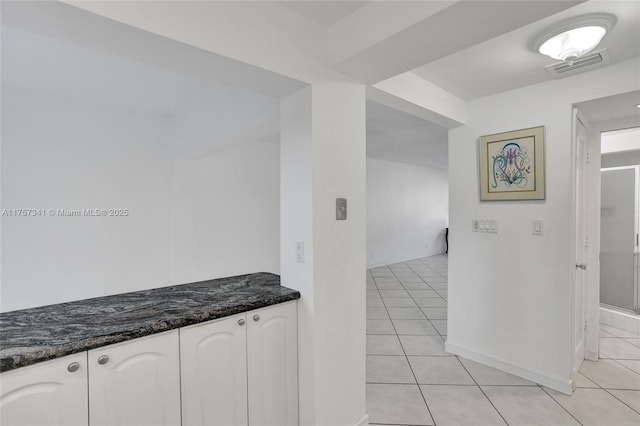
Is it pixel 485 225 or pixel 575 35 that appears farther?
pixel 485 225

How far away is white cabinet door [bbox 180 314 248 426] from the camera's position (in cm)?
133

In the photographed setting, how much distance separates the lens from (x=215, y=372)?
1413 mm

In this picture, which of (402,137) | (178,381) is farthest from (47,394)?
(402,137)

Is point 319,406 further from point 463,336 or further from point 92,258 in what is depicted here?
point 92,258

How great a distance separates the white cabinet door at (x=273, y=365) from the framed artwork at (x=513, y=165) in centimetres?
197

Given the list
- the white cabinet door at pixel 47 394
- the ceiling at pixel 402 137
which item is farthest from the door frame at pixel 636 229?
the white cabinet door at pixel 47 394

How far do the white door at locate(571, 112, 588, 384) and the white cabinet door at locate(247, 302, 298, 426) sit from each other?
81.7 inches

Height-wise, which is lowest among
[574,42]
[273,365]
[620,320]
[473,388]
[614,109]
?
[473,388]

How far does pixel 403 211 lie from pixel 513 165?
5.28 meters

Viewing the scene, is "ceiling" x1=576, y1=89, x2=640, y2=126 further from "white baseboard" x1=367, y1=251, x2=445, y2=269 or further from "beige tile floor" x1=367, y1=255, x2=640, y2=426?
"white baseboard" x1=367, y1=251, x2=445, y2=269

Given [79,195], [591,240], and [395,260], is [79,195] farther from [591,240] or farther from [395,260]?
[395,260]

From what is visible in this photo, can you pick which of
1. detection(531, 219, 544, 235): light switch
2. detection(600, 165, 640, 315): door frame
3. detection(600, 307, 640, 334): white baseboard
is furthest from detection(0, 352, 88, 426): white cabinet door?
detection(600, 165, 640, 315): door frame

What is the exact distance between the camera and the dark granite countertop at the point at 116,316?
39.9 inches

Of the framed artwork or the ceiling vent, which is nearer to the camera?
the ceiling vent
